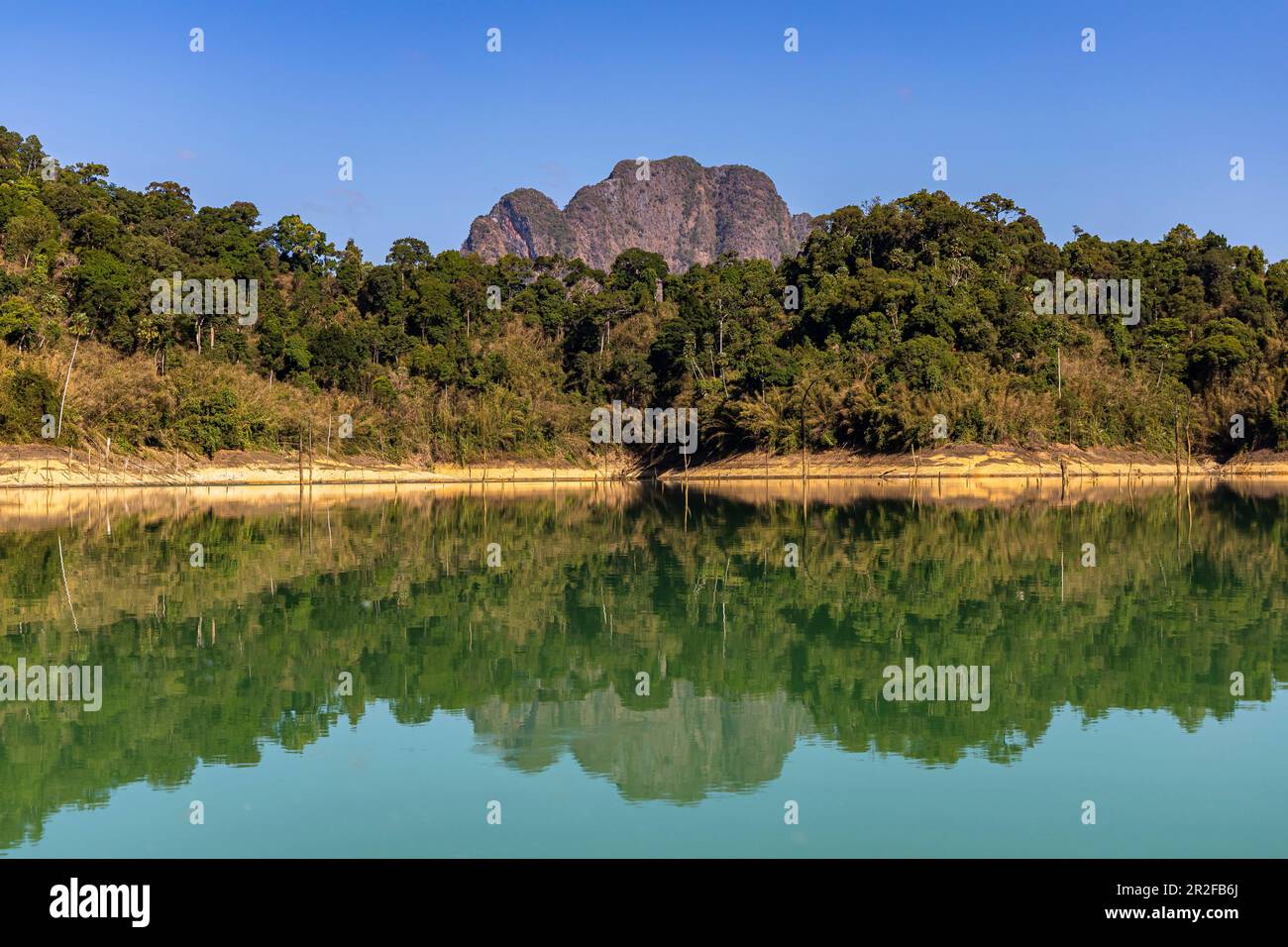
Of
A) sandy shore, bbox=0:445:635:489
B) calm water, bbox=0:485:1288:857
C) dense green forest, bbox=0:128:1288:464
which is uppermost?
dense green forest, bbox=0:128:1288:464

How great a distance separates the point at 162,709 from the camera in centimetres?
1301

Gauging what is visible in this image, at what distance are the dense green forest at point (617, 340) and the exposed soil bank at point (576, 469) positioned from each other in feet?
3.85

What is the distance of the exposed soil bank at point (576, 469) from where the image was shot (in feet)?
222

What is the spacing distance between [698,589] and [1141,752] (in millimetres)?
12042

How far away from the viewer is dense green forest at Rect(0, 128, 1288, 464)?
258ft

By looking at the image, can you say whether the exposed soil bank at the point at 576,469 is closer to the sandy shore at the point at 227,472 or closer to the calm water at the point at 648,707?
the sandy shore at the point at 227,472

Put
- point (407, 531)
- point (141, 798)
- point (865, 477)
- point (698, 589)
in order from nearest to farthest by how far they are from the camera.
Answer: point (141, 798), point (698, 589), point (407, 531), point (865, 477)

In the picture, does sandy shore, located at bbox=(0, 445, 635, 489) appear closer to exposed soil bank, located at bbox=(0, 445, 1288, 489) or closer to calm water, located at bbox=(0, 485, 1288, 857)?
exposed soil bank, located at bbox=(0, 445, 1288, 489)

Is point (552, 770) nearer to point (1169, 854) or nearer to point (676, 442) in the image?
point (1169, 854)

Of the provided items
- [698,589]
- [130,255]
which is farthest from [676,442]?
[698,589]

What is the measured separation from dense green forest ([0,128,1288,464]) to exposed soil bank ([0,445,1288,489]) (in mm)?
1172

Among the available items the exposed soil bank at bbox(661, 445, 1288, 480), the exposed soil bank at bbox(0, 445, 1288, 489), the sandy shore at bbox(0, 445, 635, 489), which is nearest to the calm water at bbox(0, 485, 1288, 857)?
the sandy shore at bbox(0, 445, 635, 489)

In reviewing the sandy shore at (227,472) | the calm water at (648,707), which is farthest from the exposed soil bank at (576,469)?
the calm water at (648,707)
